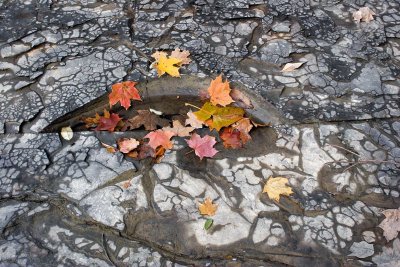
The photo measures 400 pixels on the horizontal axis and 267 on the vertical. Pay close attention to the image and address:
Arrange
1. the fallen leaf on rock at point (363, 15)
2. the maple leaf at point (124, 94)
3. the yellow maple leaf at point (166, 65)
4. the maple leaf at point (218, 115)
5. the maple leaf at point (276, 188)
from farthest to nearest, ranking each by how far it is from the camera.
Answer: the fallen leaf on rock at point (363, 15), the yellow maple leaf at point (166, 65), the maple leaf at point (124, 94), the maple leaf at point (218, 115), the maple leaf at point (276, 188)

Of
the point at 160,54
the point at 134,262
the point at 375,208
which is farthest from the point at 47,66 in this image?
the point at 375,208

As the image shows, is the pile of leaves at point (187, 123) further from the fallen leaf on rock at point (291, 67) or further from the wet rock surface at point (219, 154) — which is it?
the fallen leaf on rock at point (291, 67)

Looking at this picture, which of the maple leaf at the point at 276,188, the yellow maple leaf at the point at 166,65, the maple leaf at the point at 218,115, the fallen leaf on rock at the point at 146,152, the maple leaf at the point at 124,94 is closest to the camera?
the maple leaf at the point at 276,188

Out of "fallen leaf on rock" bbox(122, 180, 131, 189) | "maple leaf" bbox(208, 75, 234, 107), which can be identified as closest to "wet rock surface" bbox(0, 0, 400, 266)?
"fallen leaf on rock" bbox(122, 180, 131, 189)

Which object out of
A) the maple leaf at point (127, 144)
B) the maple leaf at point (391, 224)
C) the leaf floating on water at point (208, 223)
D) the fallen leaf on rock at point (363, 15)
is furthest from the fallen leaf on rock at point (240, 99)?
the fallen leaf on rock at point (363, 15)

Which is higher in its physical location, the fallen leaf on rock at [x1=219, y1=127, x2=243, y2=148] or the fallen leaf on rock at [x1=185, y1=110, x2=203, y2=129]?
the fallen leaf on rock at [x1=185, y1=110, x2=203, y2=129]

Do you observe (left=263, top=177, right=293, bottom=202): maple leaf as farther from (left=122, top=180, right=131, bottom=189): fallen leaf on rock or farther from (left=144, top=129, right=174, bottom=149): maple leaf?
(left=122, top=180, right=131, bottom=189): fallen leaf on rock

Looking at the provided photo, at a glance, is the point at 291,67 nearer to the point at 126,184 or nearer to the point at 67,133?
the point at 126,184
